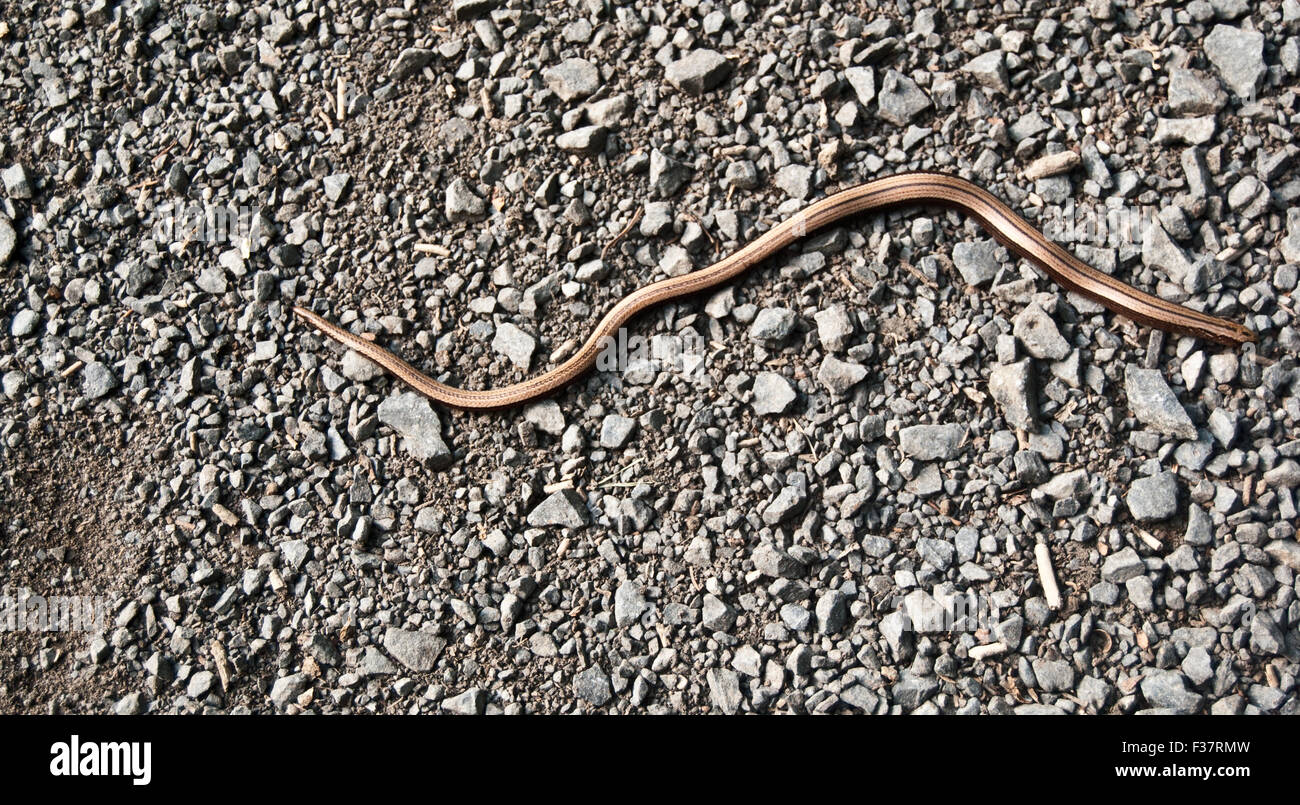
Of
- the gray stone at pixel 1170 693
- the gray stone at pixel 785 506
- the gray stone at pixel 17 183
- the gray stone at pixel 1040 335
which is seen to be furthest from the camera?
the gray stone at pixel 17 183

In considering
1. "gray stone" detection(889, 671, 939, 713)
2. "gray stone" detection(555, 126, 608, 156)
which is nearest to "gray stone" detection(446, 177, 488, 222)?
"gray stone" detection(555, 126, 608, 156)

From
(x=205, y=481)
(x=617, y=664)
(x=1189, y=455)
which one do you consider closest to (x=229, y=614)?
(x=205, y=481)

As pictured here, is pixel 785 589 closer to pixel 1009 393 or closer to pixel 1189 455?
pixel 1009 393

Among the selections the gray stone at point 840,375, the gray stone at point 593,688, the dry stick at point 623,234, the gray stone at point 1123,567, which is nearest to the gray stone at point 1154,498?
the gray stone at point 1123,567

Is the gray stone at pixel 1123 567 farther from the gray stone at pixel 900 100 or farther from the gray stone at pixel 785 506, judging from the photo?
the gray stone at pixel 900 100

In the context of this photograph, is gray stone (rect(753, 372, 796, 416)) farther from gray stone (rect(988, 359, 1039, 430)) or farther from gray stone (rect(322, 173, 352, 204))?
gray stone (rect(322, 173, 352, 204))

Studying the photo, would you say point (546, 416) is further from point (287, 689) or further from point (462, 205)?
point (287, 689)
